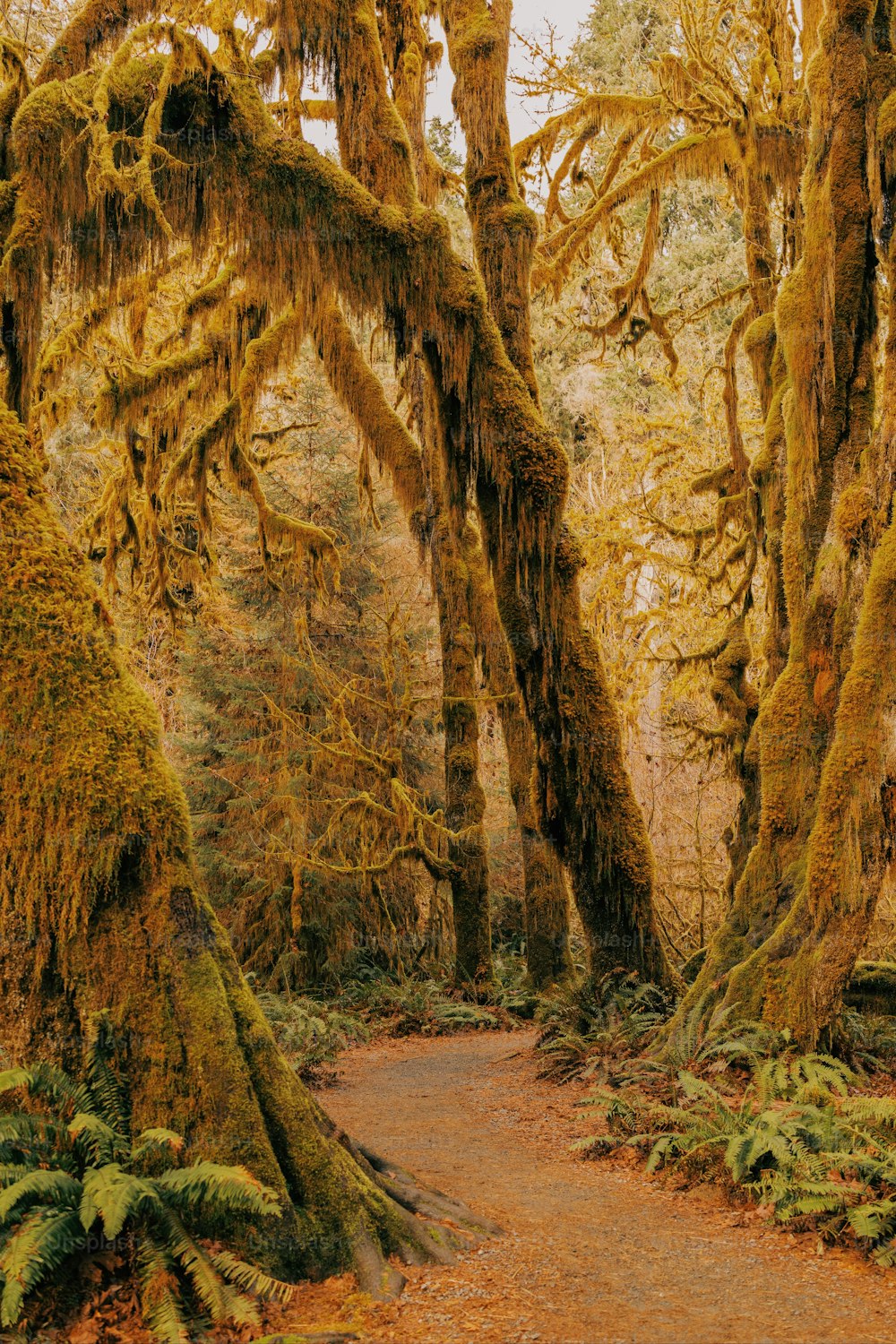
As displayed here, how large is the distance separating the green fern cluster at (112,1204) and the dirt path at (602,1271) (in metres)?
0.58

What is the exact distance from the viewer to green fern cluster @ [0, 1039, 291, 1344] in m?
3.54

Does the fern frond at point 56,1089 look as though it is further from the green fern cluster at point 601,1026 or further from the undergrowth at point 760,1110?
the green fern cluster at point 601,1026

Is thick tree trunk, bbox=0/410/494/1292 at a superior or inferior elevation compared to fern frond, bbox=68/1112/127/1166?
superior

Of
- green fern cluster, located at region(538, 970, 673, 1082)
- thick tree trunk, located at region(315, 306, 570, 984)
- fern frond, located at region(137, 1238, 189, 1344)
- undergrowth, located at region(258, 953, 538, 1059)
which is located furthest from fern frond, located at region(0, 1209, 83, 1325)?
thick tree trunk, located at region(315, 306, 570, 984)

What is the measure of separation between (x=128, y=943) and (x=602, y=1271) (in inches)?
98.5

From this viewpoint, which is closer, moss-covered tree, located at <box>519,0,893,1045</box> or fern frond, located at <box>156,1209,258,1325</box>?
fern frond, located at <box>156,1209,258,1325</box>

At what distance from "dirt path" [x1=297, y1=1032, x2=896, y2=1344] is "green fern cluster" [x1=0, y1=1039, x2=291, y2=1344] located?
58cm

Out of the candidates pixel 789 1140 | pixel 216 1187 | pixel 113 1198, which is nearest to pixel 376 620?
pixel 789 1140

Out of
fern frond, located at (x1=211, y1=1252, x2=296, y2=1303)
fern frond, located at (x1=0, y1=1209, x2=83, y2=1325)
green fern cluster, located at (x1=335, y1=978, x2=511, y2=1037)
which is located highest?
fern frond, located at (x1=0, y1=1209, x2=83, y2=1325)

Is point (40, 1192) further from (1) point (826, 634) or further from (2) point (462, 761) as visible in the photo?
(2) point (462, 761)

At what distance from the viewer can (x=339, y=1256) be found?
4.22m

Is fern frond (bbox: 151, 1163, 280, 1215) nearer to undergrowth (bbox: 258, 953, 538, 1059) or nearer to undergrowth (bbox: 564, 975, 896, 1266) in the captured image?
undergrowth (bbox: 564, 975, 896, 1266)

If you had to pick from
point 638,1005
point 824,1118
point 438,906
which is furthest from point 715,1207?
point 438,906

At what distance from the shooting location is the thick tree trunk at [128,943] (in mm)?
4207
